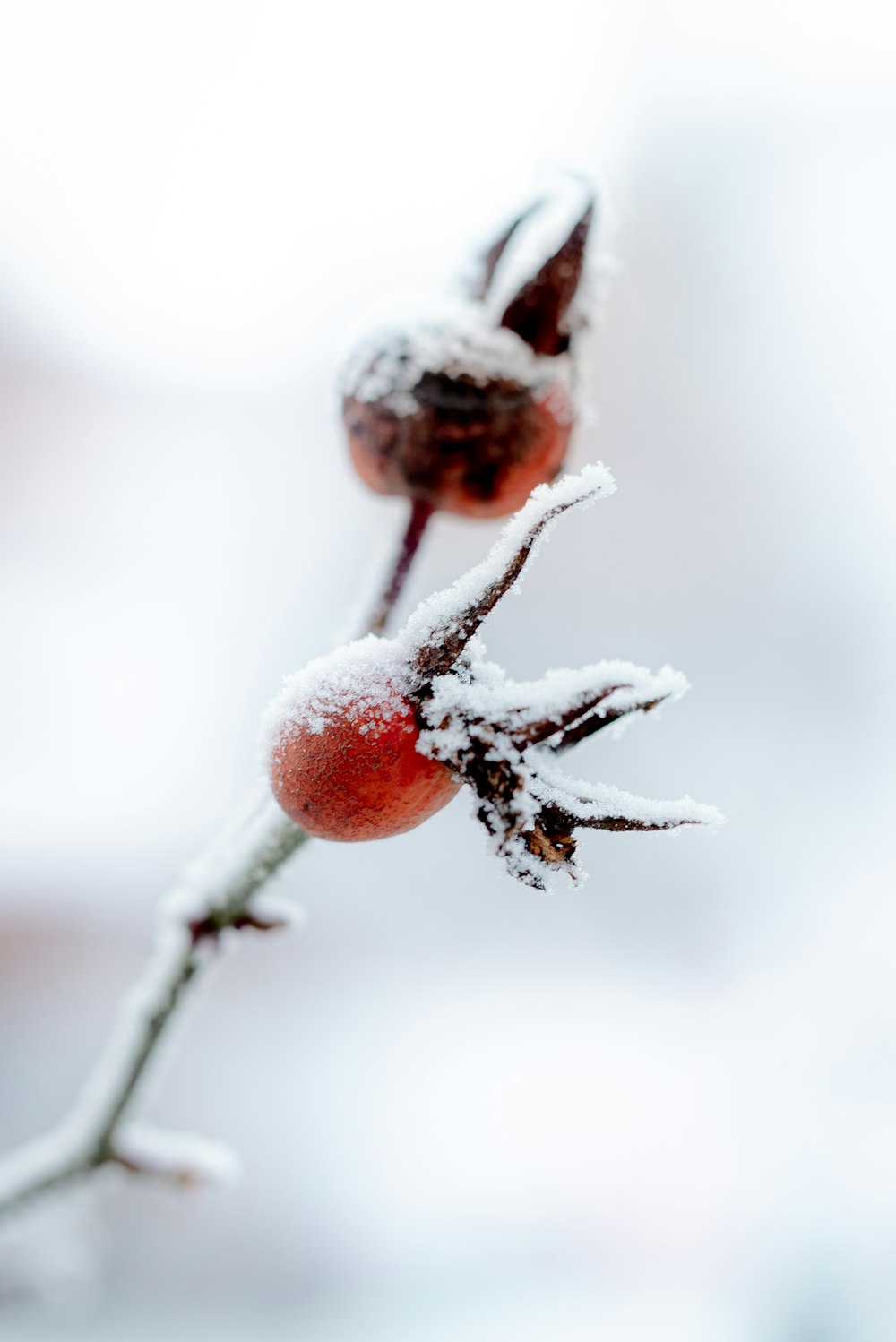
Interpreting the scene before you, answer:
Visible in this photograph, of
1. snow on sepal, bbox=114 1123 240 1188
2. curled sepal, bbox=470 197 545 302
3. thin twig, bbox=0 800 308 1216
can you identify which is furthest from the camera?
snow on sepal, bbox=114 1123 240 1188

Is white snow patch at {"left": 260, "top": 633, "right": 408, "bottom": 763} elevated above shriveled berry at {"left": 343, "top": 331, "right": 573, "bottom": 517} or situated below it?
below

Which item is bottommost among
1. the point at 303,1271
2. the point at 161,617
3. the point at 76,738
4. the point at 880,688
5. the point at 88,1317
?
the point at 88,1317

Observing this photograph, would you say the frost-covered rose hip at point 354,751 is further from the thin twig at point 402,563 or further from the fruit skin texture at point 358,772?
the thin twig at point 402,563

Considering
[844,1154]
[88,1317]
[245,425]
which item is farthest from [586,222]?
[245,425]

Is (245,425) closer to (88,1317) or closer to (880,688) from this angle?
(880,688)

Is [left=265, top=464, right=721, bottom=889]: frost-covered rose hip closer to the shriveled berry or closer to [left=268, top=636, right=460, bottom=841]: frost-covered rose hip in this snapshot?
[left=268, top=636, right=460, bottom=841]: frost-covered rose hip

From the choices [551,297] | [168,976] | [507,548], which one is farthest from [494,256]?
[168,976]

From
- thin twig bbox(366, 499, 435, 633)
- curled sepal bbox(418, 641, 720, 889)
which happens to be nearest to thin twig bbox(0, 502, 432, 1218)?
thin twig bbox(366, 499, 435, 633)
